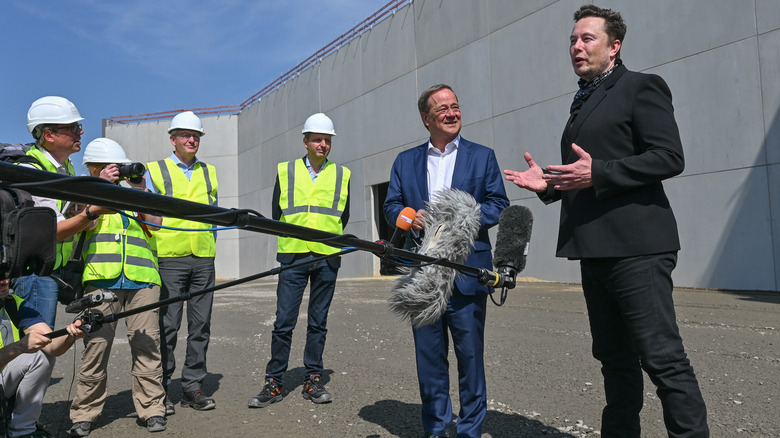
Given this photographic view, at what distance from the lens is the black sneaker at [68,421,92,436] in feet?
13.2

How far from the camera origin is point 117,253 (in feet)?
14.1

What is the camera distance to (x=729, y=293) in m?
10.7

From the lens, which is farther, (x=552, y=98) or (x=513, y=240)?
(x=552, y=98)

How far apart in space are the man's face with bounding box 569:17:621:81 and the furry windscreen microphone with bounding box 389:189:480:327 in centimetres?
93

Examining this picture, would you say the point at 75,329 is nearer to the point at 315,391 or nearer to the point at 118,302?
the point at 118,302

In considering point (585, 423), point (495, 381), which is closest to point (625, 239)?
point (585, 423)

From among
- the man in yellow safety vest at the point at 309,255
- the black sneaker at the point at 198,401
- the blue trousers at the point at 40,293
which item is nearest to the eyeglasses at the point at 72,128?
the blue trousers at the point at 40,293

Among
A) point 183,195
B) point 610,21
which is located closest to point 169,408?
point 183,195

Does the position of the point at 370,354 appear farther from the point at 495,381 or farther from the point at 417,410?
the point at 417,410

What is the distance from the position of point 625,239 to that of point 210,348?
5808mm

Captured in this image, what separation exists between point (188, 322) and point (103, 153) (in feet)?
4.72

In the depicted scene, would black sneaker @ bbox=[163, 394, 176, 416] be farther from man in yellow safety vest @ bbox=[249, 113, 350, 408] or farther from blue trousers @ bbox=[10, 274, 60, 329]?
blue trousers @ bbox=[10, 274, 60, 329]

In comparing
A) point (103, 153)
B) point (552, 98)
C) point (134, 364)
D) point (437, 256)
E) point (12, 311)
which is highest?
point (552, 98)

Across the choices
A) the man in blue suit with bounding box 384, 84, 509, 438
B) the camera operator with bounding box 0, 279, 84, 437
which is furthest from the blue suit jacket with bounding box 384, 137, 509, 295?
the camera operator with bounding box 0, 279, 84, 437
